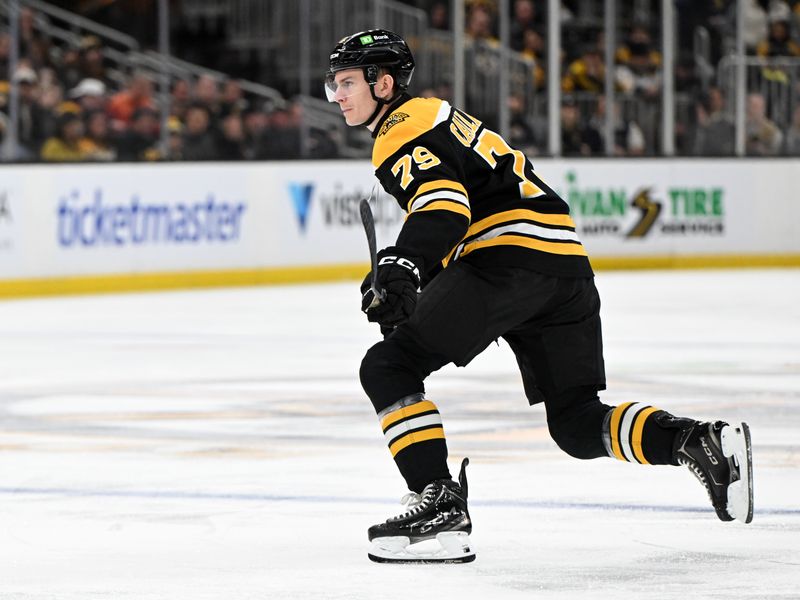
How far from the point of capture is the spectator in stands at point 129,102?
1297 cm

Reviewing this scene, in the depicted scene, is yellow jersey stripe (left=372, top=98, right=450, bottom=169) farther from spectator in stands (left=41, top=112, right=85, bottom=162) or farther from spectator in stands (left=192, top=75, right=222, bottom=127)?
spectator in stands (left=192, top=75, right=222, bottom=127)

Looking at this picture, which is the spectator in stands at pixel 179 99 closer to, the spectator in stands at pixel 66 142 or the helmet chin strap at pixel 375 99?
the spectator in stands at pixel 66 142

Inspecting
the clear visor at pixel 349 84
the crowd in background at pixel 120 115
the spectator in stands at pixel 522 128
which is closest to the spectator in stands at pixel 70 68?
the crowd in background at pixel 120 115

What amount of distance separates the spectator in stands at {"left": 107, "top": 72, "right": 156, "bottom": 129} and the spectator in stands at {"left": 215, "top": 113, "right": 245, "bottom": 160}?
63 centimetres

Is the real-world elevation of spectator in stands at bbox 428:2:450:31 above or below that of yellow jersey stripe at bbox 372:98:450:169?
above

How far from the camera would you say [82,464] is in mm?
5418

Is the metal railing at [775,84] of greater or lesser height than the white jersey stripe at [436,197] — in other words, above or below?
above

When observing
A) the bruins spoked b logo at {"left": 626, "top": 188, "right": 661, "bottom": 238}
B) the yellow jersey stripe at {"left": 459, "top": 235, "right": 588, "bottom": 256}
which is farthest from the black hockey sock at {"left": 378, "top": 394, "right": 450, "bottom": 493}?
the bruins spoked b logo at {"left": 626, "top": 188, "right": 661, "bottom": 238}

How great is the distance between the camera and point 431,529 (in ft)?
12.5

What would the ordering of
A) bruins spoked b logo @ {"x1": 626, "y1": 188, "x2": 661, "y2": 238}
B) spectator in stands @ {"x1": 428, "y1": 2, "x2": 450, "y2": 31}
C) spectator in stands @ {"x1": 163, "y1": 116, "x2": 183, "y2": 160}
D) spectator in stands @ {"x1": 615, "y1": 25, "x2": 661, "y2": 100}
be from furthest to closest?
1. spectator in stands @ {"x1": 615, "y1": 25, "x2": 661, "y2": 100}
2. bruins spoked b logo @ {"x1": 626, "y1": 188, "x2": 661, "y2": 238}
3. spectator in stands @ {"x1": 428, "y1": 2, "x2": 450, "y2": 31}
4. spectator in stands @ {"x1": 163, "y1": 116, "x2": 183, "y2": 160}

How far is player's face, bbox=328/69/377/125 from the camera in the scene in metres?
3.94

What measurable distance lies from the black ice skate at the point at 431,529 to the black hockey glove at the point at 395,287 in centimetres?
42

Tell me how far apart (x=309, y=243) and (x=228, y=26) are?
6.90 ft

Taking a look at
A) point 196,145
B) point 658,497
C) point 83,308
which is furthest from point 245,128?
point 658,497
